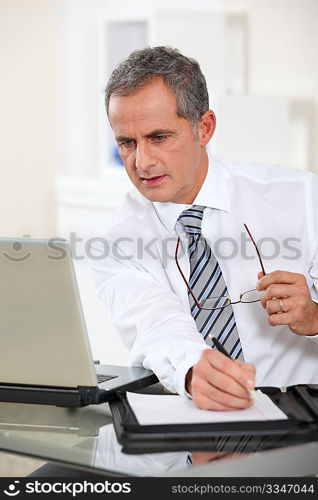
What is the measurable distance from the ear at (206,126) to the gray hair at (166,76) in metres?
0.05

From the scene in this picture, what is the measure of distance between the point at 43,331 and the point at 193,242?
58 cm

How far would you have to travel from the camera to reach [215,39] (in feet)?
17.2

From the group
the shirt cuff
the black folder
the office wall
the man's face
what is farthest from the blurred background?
the black folder

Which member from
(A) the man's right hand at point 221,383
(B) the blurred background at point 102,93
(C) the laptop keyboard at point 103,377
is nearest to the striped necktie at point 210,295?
(C) the laptop keyboard at point 103,377

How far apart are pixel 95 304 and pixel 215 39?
197 cm

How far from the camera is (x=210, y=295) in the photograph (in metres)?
1.89

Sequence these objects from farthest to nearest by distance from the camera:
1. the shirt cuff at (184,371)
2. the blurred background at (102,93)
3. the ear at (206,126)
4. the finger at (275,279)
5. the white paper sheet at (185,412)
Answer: the blurred background at (102,93) < the ear at (206,126) < the finger at (275,279) < the shirt cuff at (184,371) < the white paper sheet at (185,412)

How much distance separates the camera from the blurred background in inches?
194

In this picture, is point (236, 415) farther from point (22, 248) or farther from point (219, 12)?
point (219, 12)

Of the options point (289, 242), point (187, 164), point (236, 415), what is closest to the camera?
point (236, 415)

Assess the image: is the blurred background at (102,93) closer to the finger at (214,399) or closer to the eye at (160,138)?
the eye at (160,138)

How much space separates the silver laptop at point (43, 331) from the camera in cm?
140
